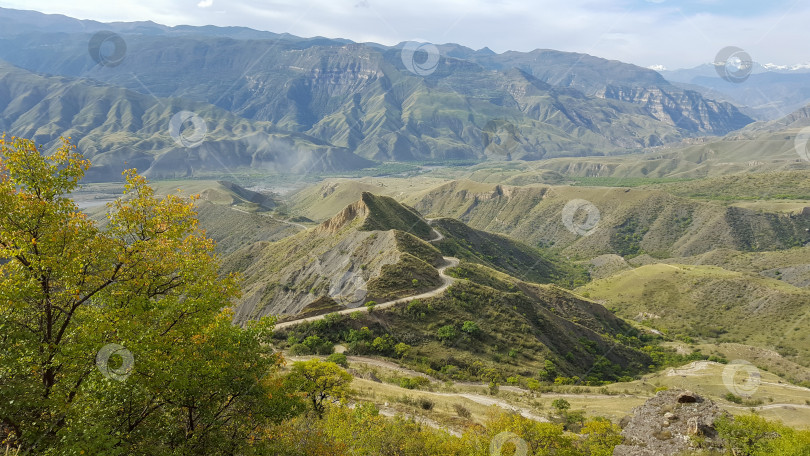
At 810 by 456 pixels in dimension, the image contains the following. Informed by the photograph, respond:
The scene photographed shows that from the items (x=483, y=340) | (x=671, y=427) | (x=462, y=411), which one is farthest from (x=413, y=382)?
(x=671, y=427)

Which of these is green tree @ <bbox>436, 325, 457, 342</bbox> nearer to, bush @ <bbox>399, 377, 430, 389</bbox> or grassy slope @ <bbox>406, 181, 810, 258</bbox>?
bush @ <bbox>399, 377, 430, 389</bbox>

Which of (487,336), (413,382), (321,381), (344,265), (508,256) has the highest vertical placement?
(321,381)

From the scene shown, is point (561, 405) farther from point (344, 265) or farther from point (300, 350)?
point (344, 265)

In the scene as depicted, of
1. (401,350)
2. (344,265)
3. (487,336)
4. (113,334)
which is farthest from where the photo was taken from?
(344,265)

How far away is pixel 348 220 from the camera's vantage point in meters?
99.8

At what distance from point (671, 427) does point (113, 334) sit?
115ft

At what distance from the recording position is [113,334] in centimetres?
1315

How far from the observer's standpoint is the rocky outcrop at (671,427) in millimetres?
27000

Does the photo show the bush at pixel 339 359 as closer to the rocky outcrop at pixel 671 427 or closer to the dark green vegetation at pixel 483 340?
the dark green vegetation at pixel 483 340

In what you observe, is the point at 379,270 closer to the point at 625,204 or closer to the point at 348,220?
the point at 348,220

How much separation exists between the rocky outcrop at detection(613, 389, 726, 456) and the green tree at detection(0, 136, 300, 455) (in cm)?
2593

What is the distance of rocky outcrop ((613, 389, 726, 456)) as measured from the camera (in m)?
27.0

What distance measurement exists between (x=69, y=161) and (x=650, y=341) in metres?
97.6

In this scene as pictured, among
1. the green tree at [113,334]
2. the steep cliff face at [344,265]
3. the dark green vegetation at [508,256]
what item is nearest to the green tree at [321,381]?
the green tree at [113,334]
